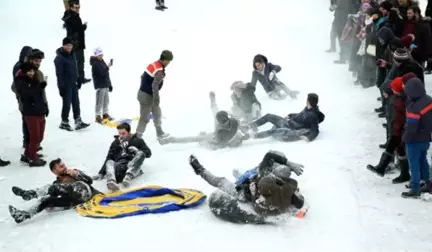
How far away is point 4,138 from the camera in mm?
10297

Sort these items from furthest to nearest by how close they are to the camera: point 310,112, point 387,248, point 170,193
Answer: point 310,112
point 170,193
point 387,248

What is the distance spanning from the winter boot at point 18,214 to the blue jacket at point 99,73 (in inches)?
198

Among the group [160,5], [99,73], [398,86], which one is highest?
[160,5]

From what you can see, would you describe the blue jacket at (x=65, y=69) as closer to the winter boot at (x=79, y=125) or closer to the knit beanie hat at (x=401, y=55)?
the winter boot at (x=79, y=125)

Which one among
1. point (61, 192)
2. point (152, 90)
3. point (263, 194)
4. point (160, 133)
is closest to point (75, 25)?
point (152, 90)

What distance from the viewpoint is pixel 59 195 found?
22.6 feet

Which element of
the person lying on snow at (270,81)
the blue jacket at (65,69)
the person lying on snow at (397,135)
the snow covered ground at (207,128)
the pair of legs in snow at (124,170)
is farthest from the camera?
the person lying on snow at (270,81)

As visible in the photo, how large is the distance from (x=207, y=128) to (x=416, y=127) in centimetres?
512

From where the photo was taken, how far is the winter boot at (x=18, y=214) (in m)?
6.48

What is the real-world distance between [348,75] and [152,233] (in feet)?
28.7

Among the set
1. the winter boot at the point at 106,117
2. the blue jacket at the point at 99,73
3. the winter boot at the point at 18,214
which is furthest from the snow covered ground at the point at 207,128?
the blue jacket at the point at 99,73

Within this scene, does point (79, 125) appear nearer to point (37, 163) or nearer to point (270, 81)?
point (37, 163)

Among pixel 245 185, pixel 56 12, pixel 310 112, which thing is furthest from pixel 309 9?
pixel 245 185

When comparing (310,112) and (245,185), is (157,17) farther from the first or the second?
(245,185)
